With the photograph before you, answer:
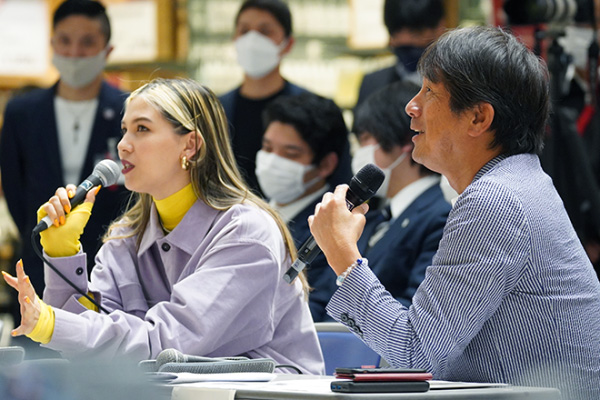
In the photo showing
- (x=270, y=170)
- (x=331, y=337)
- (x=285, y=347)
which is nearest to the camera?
(x=285, y=347)

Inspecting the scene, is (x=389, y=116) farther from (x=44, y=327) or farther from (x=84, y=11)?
(x=44, y=327)

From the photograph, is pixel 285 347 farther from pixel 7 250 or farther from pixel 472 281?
pixel 7 250

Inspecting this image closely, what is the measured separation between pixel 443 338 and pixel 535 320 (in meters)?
0.17

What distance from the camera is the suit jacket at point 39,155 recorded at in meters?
3.47

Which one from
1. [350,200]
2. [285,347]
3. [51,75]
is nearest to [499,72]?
[350,200]

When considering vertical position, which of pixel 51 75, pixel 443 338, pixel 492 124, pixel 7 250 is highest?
pixel 492 124

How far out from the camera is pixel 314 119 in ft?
11.7

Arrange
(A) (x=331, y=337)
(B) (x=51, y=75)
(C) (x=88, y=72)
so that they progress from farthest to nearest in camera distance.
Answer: (B) (x=51, y=75) < (C) (x=88, y=72) < (A) (x=331, y=337)

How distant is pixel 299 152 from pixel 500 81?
6.06ft

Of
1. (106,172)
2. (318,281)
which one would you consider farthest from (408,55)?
(106,172)

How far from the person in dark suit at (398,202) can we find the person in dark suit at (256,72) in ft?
1.60

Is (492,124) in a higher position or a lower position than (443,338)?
higher

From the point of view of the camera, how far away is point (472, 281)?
160 centimetres

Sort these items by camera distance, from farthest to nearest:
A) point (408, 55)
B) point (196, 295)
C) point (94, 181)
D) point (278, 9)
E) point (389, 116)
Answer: point (278, 9) → point (408, 55) → point (389, 116) → point (94, 181) → point (196, 295)
